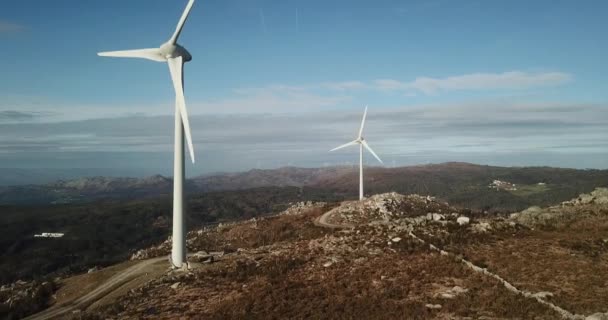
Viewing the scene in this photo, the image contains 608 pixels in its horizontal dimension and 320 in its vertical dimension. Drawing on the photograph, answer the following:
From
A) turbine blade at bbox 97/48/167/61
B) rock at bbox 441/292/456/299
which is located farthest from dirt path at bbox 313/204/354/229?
turbine blade at bbox 97/48/167/61

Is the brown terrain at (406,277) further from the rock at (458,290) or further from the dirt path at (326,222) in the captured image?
the dirt path at (326,222)

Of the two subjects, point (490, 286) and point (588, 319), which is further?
point (490, 286)

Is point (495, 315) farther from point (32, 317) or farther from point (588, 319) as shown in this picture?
point (32, 317)

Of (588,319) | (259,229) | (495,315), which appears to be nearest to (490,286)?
(495,315)

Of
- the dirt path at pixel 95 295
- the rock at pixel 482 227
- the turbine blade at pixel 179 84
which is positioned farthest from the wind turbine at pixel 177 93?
the rock at pixel 482 227

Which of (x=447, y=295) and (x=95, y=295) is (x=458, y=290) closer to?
(x=447, y=295)

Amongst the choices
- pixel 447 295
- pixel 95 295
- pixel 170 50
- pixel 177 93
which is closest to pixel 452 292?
pixel 447 295
